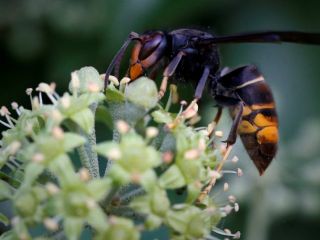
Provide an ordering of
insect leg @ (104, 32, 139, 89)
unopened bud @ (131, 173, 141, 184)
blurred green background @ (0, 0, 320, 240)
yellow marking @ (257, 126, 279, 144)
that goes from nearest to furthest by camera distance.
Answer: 1. unopened bud @ (131, 173, 141, 184)
2. insect leg @ (104, 32, 139, 89)
3. yellow marking @ (257, 126, 279, 144)
4. blurred green background @ (0, 0, 320, 240)

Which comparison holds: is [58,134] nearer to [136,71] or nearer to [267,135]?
[136,71]

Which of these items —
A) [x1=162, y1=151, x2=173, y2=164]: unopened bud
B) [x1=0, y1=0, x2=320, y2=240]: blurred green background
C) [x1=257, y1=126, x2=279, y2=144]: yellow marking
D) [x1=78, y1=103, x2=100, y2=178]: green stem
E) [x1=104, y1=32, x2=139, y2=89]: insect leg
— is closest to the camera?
[x1=162, y1=151, x2=173, y2=164]: unopened bud

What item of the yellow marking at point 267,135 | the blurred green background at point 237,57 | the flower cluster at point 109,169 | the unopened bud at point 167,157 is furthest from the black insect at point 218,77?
the blurred green background at point 237,57

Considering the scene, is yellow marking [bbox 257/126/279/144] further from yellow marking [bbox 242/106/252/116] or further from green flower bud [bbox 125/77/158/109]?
green flower bud [bbox 125/77/158/109]

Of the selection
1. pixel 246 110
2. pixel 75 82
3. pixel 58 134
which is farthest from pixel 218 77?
pixel 58 134

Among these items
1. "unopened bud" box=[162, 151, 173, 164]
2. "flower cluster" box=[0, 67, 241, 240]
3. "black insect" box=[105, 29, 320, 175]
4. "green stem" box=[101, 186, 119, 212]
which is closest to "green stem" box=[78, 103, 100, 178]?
"flower cluster" box=[0, 67, 241, 240]

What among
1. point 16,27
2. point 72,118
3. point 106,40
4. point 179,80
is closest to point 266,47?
point 106,40
